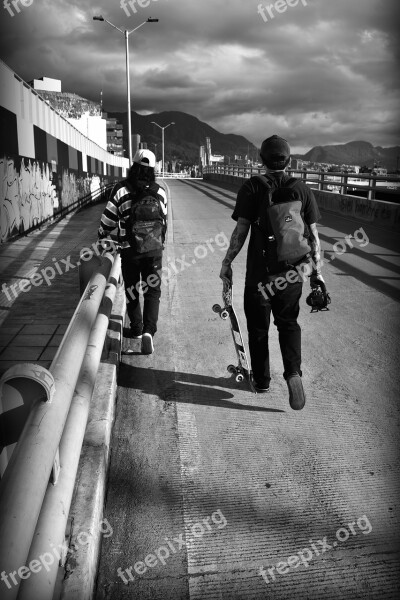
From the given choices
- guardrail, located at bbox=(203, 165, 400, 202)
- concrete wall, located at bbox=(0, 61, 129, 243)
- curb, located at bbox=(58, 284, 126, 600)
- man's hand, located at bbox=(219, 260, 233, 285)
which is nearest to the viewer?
curb, located at bbox=(58, 284, 126, 600)

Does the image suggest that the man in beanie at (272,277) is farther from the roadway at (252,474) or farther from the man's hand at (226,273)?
the roadway at (252,474)

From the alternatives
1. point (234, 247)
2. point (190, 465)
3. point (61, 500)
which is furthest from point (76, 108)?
point (61, 500)

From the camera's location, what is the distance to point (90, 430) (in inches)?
123

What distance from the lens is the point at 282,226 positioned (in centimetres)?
360

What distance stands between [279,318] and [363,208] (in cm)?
1186

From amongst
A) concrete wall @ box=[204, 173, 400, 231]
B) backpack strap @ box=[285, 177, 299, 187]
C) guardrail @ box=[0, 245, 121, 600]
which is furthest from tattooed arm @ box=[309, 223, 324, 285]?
concrete wall @ box=[204, 173, 400, 231]

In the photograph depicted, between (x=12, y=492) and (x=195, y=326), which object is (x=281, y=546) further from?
(x=195, y=326)

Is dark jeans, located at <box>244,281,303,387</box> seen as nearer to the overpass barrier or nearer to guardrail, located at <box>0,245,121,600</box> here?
guardrail, located at <box>0,245,121,600</box>

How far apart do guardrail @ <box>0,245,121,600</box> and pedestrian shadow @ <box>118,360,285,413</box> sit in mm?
1557

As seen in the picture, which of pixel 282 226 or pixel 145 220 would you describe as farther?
pixel 145 220

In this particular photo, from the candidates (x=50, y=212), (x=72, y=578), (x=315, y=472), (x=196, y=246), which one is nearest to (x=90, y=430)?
(x=72, y=578)

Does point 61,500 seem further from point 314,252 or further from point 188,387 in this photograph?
point 314,252

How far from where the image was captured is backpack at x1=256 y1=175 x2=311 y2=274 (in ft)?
11.8

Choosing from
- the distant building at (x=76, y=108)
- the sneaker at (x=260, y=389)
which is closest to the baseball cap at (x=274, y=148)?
the sneaker at (x=260, y=389)
